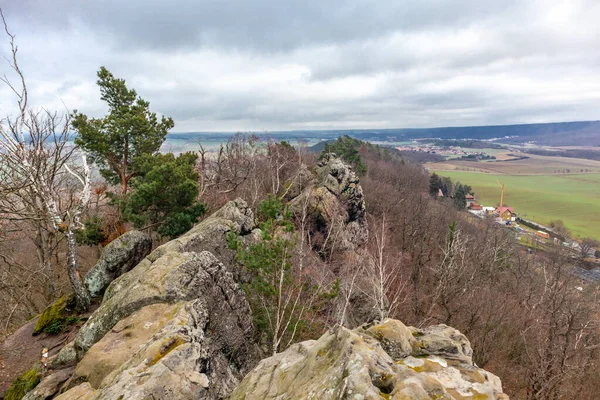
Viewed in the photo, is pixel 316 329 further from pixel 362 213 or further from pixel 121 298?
pixel 362 213

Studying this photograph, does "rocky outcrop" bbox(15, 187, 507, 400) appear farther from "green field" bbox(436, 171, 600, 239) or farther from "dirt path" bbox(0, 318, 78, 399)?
"green field" bbox(436, 171, 600, 239)

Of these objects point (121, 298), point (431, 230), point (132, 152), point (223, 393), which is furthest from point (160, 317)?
point (431, 230)

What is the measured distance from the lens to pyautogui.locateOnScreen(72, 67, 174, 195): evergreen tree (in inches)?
810

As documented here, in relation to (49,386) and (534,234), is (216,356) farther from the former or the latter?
(534,234)

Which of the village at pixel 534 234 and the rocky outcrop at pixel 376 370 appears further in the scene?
the village at pixel 534 234

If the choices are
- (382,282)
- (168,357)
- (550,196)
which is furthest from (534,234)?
(168,357)

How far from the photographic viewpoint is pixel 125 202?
19734 millimetres

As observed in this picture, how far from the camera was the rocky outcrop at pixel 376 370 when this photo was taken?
4.50 meters

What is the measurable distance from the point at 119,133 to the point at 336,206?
19417mm

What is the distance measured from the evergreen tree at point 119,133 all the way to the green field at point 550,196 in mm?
105661

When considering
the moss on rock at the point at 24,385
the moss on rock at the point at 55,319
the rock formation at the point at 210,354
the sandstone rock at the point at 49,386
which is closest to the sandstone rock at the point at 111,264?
the rock formation at the point at 210,354

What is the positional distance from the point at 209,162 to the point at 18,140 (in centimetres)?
2295

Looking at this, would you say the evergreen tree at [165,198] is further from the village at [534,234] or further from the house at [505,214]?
the house at [505,214]

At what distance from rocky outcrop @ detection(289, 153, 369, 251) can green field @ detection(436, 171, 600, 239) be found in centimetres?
8462
